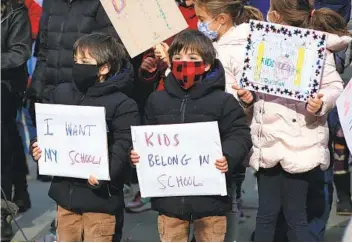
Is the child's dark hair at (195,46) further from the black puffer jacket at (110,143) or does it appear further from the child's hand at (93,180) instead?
the child's hand at (93,180)

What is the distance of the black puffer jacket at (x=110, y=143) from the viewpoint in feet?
13.8

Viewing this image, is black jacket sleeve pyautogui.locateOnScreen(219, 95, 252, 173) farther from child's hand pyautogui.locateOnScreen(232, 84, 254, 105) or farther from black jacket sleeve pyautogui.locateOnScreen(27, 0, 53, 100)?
black jacket sleeve pyautogui.locateOnScreen(27, 0, 53, 100)

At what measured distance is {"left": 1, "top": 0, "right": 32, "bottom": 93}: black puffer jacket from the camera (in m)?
5.32

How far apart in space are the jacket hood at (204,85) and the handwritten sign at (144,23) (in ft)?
1.21

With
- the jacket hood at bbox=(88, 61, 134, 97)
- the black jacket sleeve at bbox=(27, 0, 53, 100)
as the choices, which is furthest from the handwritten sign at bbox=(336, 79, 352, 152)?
the black jacket sleeve at bbox=(27, 0, 53, 100)

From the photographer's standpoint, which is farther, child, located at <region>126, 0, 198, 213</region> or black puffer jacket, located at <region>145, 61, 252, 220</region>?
child, located at <region>126, 0, 198, 213</region>

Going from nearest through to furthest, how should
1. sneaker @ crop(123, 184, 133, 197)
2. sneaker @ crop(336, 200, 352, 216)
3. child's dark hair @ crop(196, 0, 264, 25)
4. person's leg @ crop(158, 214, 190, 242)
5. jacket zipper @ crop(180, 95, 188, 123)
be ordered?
jacket zipper @ crop(180, 95, 188, 123), person's leg @ crop(158, 214, 190, 242), child's dark hair @ crop(196, 0, 264, 25), sneaker @ crop(336, 200, 352, 216), sneaker @ crop(123, 184, 133, 197)

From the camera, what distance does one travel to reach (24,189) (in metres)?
6.04

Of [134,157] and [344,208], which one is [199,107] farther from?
Answer: [344,208]

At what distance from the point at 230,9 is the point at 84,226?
1474 millimetres

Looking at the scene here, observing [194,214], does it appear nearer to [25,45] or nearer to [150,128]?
[150,128]

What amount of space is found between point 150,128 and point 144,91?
3.00 ft

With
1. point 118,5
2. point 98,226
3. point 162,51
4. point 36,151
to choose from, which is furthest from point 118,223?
point 118,5

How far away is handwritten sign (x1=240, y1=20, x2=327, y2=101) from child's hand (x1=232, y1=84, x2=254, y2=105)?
45mm
